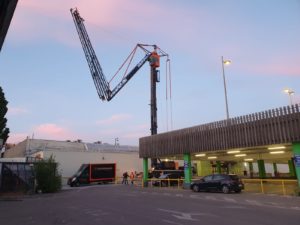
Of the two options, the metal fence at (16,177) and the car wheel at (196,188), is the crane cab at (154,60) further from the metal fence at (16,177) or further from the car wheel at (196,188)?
Result: the car wheel at (196,188)

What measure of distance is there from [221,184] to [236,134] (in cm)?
441

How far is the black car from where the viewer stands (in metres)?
23.4

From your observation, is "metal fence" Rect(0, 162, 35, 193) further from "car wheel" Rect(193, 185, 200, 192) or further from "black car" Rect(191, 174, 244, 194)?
"black car" Rect(191, 174, 244, 194)

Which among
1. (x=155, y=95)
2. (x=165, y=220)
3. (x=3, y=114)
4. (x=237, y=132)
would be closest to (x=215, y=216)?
(x=165, y=220)

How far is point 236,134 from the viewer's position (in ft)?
82.8

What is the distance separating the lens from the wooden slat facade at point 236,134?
21250mm

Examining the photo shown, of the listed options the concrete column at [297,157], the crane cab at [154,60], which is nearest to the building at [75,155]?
the crane cab at [154,60]

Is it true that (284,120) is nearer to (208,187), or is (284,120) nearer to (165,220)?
(208,187)

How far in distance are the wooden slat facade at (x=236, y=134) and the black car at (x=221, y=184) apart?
286cm

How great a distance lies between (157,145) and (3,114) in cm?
2020

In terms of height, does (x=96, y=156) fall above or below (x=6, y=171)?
above

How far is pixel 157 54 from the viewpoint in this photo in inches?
2318

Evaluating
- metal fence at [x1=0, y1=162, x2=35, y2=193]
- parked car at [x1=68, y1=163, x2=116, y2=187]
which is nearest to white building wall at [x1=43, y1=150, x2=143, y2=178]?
parked car at [x1=68, y1=163, x2=116, y2=187]

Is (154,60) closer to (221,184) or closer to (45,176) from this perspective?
(45,176)
